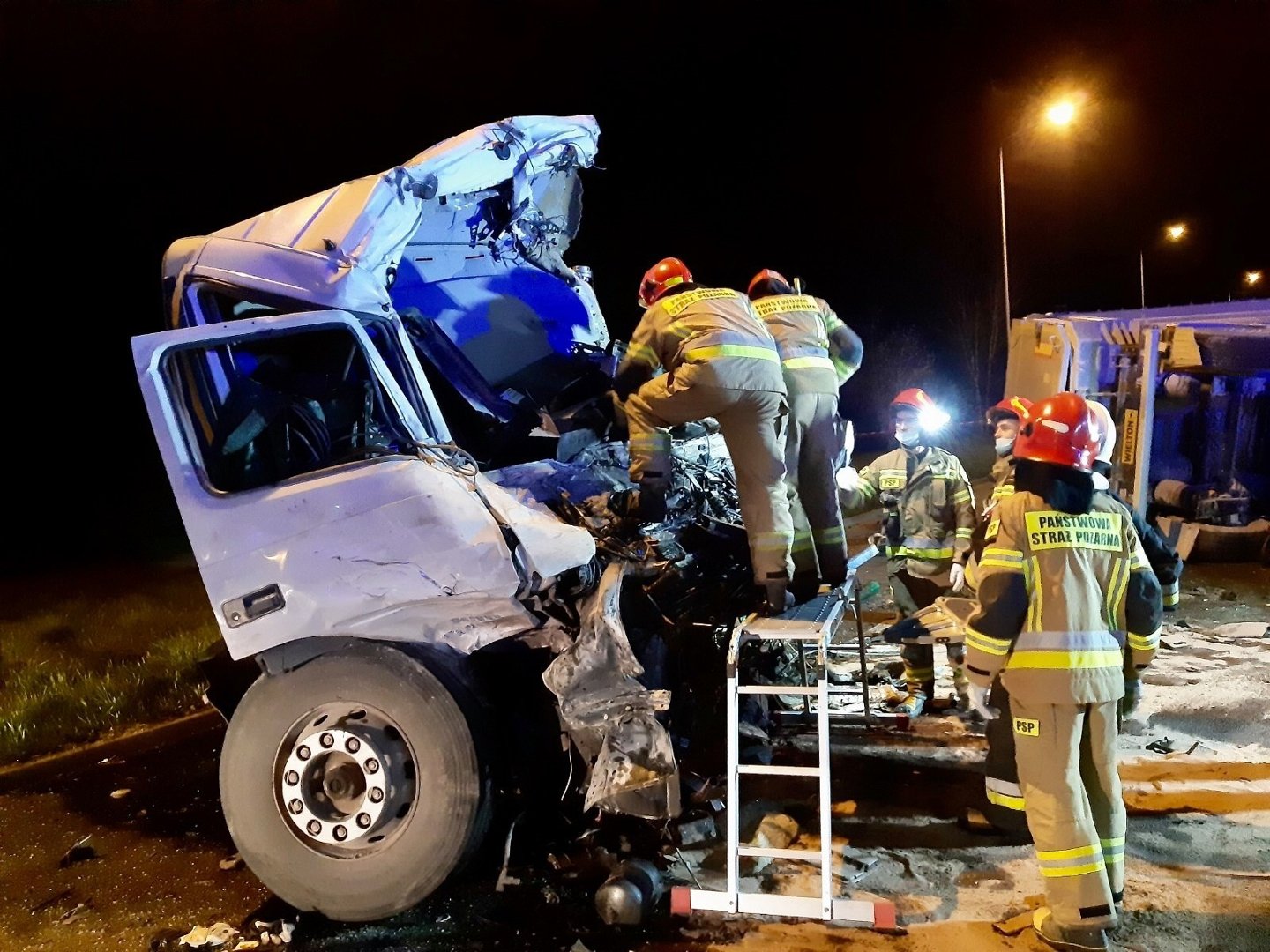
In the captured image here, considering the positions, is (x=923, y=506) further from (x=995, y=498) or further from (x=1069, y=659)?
(x=1069, y=659)

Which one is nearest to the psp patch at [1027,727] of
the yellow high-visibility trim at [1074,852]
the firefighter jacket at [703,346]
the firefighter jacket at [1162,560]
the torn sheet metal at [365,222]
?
the yellow high-visibility trim at [1074,852]

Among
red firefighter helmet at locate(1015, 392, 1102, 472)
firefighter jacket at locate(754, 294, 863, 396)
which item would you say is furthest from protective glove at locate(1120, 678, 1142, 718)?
firefighter jacket at locate(754, 294, 863, 396)

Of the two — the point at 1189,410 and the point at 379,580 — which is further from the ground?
the point at 379,580

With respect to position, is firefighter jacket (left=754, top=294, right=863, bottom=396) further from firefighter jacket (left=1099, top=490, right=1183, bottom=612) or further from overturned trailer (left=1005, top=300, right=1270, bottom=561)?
overturned trailer (left=1005, top=300, right=1270, bottom=561)

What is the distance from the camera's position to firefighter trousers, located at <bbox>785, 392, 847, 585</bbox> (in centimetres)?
451

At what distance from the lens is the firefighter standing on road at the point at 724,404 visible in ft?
13.1

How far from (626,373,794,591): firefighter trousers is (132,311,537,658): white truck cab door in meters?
0.86

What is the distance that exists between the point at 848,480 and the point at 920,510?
0.53m

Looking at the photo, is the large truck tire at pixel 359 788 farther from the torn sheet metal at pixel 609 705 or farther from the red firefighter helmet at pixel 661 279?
the red firefighter helmet at pixel 661 279

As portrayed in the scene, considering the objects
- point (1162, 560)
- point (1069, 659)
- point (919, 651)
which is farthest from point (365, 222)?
point (919, 651)

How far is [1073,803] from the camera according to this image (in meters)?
3.20

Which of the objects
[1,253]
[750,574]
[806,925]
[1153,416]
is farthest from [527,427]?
[1,253]

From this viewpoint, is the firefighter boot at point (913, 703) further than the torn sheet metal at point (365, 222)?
Yes

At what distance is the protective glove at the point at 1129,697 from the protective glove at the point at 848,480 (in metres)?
1.87
